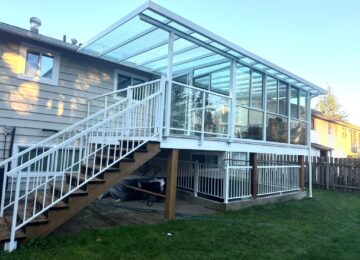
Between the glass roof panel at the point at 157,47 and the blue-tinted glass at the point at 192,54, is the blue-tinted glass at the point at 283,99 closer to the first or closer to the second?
the glass roof panel at the point at 157,47

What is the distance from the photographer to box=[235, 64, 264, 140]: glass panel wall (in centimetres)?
801

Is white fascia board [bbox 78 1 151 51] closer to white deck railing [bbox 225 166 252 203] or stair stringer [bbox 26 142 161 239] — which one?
stair stringer [bbox 26 142 161 239]

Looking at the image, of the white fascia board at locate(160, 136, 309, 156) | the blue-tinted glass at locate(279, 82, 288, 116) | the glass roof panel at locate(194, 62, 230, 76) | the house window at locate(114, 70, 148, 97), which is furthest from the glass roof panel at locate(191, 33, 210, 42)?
the blue-tinted glass at locate(279, 82, 288, 116)

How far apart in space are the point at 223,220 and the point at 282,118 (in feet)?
16.0

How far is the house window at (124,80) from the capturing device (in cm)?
855

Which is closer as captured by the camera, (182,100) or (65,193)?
(65,193)

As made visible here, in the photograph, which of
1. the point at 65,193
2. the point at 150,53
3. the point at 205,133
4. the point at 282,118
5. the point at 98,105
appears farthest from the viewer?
the point at 282,118

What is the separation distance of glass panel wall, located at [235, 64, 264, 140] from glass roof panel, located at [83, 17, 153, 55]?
3.43m

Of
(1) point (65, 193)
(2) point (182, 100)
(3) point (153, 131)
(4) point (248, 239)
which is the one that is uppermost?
(2) point (182, 100)

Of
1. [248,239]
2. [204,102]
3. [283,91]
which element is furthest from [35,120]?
[283,91]

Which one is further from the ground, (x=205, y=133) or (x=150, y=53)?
(x=150, y=53)

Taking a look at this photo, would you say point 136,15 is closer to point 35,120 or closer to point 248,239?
point 35,120

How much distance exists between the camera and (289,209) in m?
7.90

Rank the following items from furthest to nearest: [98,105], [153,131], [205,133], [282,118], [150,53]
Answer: [282,118] < [98,105] < [150,53] < [205,133] < [153,131]
